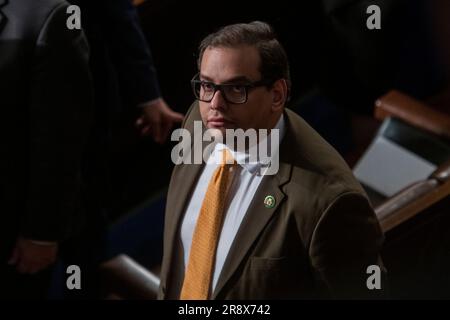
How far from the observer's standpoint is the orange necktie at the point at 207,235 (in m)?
1.00

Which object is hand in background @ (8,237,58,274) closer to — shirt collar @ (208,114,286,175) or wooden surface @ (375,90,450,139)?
shirt collar @ (208,114,286,175)

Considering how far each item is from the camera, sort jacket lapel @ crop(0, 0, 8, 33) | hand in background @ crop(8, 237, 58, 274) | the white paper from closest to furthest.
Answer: jacket lapel @ crop(0, 0, 8, 33), hand in background @ crop(8, 237, 58, 274), the white paper

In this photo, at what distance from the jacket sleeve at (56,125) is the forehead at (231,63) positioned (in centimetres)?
42

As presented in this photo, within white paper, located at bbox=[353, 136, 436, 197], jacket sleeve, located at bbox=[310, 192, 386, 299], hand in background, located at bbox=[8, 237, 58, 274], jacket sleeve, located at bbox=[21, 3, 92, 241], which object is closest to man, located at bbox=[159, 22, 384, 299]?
jacket sleeve, located at bbox=[310, 192, 386, 299]

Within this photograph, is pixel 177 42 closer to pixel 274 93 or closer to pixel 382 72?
pixel 382 72

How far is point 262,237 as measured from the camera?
1.01 m

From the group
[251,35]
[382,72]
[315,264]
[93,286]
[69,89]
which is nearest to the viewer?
[251,35]

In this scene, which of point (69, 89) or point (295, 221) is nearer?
point (295, 221)

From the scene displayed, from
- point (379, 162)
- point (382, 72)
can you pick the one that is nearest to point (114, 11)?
point (379, 162)

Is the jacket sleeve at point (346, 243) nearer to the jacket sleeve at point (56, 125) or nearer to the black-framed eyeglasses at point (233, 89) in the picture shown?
the black-framed eyeglasses at point (233, 89)

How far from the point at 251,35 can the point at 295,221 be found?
0.69 feet

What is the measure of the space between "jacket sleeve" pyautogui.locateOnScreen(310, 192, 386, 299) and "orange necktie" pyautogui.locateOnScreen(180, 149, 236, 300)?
0.10 metres

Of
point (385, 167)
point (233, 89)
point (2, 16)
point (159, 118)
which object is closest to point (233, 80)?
point (233, 89)

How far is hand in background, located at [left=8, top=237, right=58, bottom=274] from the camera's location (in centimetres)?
147
